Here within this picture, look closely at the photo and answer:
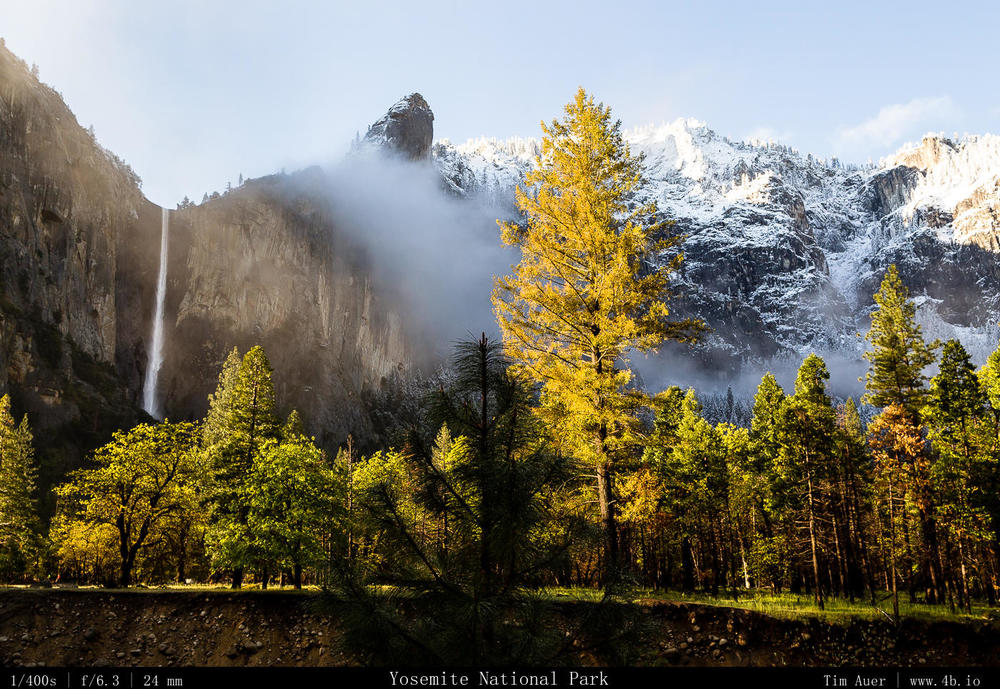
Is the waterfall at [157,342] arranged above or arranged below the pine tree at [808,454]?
above

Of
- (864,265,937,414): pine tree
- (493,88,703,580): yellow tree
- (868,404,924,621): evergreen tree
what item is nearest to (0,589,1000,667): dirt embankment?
(493,88,703,580): yellow tree

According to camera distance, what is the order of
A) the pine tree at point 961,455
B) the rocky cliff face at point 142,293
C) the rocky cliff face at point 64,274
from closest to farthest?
the pine tree at point 961,455
the rocky cliff face at point 64,274
the rocky cliff face at point 142,293

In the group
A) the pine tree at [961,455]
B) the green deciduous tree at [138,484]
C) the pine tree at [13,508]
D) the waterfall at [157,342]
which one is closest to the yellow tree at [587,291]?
the pine tree at [961,455]

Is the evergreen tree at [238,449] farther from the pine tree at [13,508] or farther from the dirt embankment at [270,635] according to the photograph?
the pine tree at [13,508]

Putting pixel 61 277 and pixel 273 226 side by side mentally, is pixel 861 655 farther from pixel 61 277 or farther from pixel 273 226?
pixel 273 226

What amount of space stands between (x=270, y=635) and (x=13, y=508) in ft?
98.8

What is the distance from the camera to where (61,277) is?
95375 mm

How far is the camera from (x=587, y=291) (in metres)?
13.4

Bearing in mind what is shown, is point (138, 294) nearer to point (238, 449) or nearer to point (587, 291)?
point (238, 449)

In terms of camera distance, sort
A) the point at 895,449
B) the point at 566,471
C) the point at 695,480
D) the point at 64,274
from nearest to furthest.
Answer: the point at 566,471 → the point at 895,449 → the point at 695,480 → the point at 64,274

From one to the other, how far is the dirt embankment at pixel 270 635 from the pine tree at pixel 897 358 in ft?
53.3

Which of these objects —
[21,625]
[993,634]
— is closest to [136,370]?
[21,625]

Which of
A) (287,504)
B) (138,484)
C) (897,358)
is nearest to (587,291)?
(287,504)

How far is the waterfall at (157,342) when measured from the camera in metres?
103
